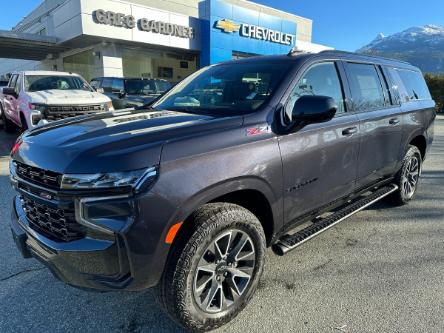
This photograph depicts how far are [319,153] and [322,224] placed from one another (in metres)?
0.72

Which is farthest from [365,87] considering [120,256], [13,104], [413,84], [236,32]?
[236,32]

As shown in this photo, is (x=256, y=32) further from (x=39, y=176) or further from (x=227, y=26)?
(x=39, y=176)

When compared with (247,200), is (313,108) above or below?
above

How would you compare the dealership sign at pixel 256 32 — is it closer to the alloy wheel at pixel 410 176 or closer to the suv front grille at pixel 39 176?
the alloy wheel at pixel 410 176

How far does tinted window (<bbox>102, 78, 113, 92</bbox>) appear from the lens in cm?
1201

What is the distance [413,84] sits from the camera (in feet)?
15.9

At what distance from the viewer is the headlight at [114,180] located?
6.14 ft

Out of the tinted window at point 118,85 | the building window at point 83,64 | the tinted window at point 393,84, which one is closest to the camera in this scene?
the tinted window at point 393,84

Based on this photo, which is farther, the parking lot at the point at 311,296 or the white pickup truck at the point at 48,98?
the white pickup truck at the point at 48,98

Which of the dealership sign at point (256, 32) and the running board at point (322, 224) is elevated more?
the dealership sign at point (256, 32)

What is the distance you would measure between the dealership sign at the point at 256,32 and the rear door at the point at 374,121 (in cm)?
2214

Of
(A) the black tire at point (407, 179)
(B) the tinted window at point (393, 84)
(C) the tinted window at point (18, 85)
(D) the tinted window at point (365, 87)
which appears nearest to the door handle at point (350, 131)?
(D) the tinted window at point (365, 87)

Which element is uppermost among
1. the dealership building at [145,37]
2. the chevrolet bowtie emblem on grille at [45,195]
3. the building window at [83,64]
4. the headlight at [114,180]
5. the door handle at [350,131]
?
the dealership building at [145,37]

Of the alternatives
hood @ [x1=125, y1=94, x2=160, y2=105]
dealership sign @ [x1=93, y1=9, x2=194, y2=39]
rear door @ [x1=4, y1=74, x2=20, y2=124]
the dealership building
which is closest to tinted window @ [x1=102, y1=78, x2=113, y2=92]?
hood @ [x1=125, y1=94, x2=160, y2=105]
